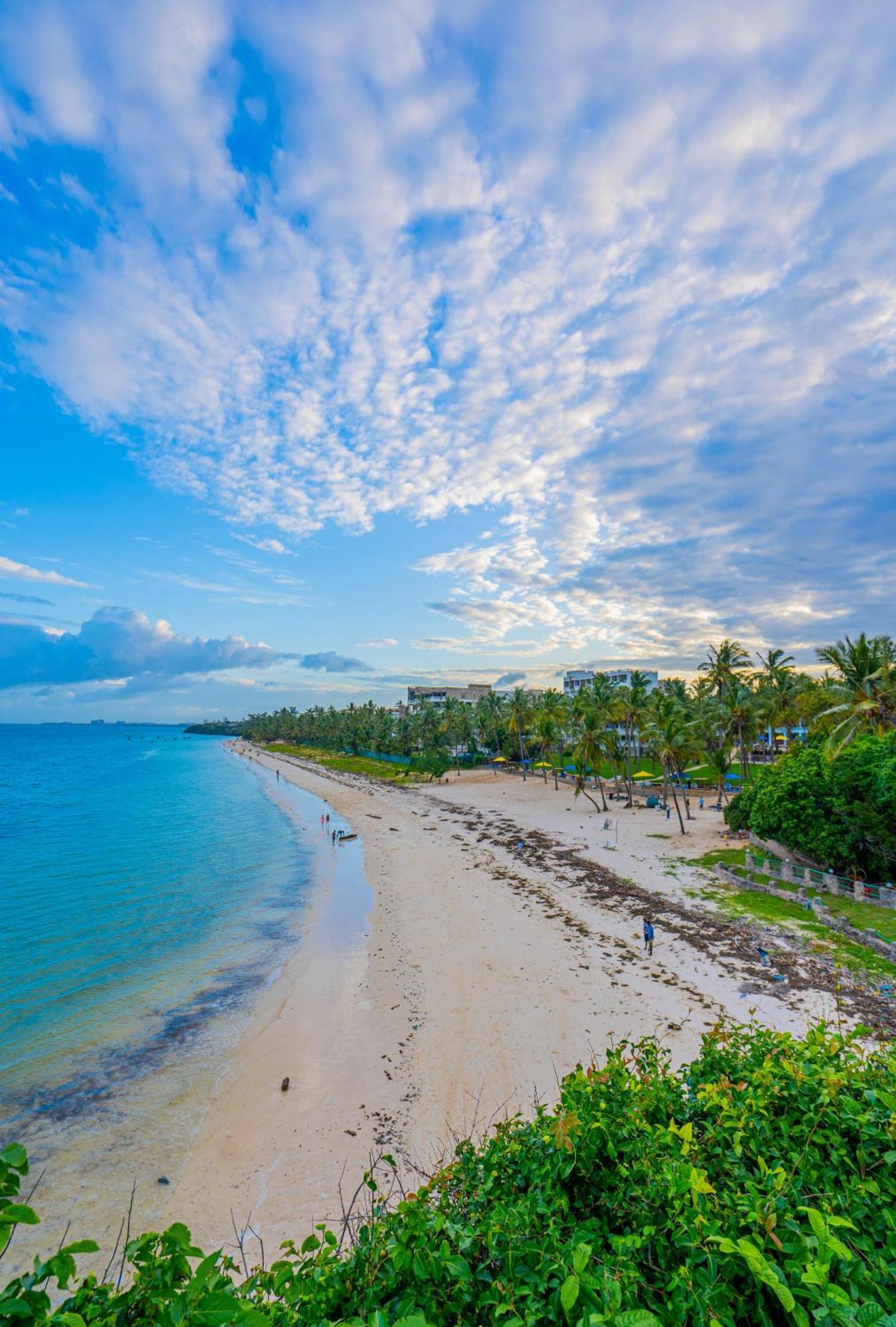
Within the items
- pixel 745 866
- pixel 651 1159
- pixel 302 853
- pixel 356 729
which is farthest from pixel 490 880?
pixel 356 729

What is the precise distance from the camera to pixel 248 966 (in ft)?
66.1

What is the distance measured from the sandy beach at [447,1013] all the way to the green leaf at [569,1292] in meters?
6.58

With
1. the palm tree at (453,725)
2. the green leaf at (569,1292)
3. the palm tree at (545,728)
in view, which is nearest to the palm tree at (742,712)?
the palm tree at (545,728)

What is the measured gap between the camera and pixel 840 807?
2208 centimetres

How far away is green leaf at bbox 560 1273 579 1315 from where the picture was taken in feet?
8.02

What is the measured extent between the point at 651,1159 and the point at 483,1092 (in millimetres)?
10181

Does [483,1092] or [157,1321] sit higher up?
[157,1321]

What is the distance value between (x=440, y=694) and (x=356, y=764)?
61.1m

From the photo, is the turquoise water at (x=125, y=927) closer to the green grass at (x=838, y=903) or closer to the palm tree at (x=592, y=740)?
the green grass at (x=838, y=903)

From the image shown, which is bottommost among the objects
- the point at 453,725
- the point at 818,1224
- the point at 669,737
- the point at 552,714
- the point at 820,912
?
the point at 820,912

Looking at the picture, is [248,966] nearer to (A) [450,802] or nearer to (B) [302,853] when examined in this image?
(B) [302,853]

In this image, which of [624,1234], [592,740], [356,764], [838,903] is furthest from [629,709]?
[356,764]

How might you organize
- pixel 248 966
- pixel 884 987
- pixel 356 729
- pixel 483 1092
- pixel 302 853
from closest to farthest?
pixel 483 1092, pixel 884 987, pixel 248 966, pixel 302 853, pixel 356 729

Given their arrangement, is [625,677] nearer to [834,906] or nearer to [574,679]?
[574,679]
